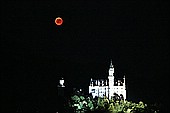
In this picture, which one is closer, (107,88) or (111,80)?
(107,88)

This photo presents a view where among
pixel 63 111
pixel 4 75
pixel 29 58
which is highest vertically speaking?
pixel 29 58

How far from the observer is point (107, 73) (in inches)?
1991

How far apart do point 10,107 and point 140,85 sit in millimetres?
37658

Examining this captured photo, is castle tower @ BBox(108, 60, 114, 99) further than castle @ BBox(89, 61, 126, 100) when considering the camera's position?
Yes

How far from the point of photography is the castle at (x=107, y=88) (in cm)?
4428

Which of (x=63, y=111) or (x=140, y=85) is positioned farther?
(x=140, y=85)

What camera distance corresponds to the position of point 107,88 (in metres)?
44.6

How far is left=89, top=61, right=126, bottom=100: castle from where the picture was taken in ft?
145

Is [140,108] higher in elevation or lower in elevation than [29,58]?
lower

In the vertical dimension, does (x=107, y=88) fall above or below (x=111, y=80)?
below

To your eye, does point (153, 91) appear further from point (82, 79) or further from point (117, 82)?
point (82, 79)

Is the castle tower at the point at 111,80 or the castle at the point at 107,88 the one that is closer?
the castle at the point at 107,88

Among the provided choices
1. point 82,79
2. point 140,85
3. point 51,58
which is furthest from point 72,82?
point 140,85

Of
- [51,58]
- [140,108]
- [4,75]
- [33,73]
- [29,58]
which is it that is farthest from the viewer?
[51,58]
